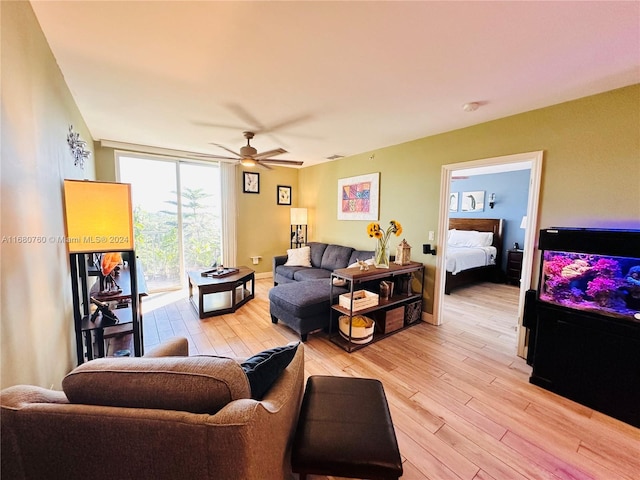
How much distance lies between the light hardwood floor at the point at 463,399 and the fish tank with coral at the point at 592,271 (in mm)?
780

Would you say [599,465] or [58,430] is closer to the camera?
[58,430]

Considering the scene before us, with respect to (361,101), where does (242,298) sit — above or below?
below

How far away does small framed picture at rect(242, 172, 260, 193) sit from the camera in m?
5.10

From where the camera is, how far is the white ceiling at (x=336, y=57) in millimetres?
1322

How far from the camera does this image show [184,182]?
4.58m

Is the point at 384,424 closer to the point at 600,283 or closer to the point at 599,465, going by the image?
the point at 599,465

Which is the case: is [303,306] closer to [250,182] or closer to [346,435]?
[346,435]

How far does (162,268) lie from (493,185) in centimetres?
709

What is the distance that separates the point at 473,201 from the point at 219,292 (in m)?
6.02

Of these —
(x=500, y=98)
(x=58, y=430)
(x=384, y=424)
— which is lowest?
(x=384, y=424)

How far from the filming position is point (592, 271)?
1937 mm

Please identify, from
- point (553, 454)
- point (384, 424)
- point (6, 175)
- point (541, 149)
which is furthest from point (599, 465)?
point (6, 175)

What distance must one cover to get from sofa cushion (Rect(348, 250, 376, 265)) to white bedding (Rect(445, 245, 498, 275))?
1592 millimetres

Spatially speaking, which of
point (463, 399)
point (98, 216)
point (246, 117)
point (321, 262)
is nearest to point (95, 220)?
point (98, 216)
